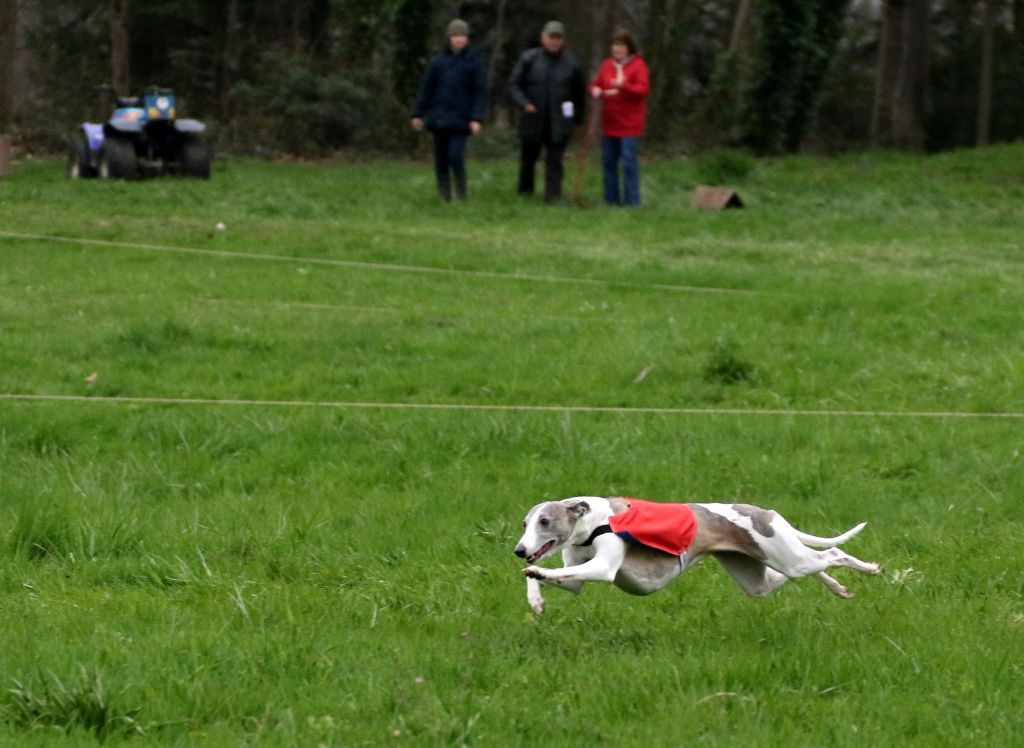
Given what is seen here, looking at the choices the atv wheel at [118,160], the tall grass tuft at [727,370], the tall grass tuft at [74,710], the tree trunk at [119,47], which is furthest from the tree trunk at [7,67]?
the tall grass tuft at [74,710]

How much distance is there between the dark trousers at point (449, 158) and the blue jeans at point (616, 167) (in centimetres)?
170

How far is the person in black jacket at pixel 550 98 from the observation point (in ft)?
64.9

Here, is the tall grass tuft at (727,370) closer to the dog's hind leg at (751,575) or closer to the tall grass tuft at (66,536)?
the tall grass tuft at (66,536)

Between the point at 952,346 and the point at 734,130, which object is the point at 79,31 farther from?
the point at 952,346

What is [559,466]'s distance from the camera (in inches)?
320

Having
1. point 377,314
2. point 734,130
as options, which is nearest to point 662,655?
point 377,314

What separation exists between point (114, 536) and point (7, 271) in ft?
25.2

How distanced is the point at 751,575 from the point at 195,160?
1751 cm

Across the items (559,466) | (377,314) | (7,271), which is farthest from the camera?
(7,271)

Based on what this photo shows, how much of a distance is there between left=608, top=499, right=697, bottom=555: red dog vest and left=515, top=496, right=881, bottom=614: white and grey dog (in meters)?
0.01

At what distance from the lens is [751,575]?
568 centimetres

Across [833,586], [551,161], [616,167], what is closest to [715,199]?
[616,167]

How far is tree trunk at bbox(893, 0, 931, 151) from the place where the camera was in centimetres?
3297

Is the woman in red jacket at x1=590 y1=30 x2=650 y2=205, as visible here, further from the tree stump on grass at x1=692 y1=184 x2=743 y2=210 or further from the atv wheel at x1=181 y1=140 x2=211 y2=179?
the atv wheel at x1=181 y1=140 x2=211 y2=179
